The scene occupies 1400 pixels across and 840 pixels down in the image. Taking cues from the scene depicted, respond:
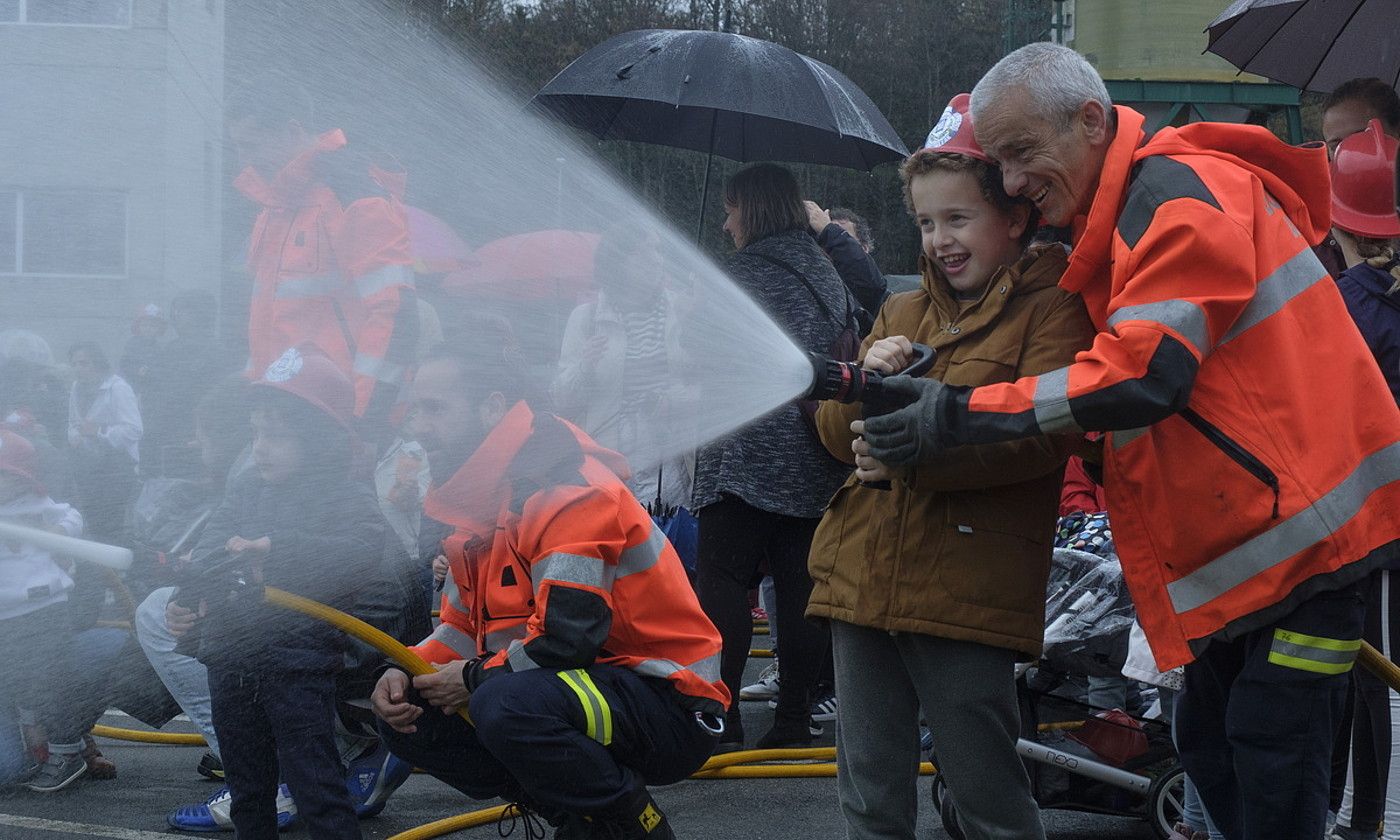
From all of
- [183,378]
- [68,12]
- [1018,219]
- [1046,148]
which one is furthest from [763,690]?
[68,12]

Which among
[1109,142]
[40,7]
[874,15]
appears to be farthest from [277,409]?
[874,15]

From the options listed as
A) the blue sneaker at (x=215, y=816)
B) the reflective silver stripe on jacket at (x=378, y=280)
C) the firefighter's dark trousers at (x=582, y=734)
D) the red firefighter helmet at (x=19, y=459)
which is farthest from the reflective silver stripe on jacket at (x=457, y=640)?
the red firefighter helmet at (x=19, y=459)

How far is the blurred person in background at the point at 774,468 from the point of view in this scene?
517cm

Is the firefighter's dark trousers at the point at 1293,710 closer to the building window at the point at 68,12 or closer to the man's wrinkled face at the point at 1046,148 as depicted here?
the man's wrinkled face at the point at 1046,148

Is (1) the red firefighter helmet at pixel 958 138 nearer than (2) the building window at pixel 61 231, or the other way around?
(1) the red firefighter helmet at pixel 958 138

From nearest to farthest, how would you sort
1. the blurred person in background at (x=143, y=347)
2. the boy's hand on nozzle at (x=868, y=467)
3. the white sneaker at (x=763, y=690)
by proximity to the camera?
the boy's hand on nozzle at (x=868, y=467) → the white sneaker at (x=763, y=690) → the blurred person in background at (x=143, y=347)

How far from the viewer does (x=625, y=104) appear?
6.32 metres

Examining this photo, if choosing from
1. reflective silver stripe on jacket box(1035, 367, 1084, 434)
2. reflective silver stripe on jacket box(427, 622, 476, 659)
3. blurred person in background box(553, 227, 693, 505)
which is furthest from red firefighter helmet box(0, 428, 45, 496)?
reflective silver stripe on jacket box(1035, 367, 1084, 434)

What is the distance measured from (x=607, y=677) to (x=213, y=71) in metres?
4.52

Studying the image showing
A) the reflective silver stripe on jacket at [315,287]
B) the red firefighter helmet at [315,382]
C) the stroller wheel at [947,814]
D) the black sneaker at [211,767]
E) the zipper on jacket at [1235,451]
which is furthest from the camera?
the black sneaker at [211,767]

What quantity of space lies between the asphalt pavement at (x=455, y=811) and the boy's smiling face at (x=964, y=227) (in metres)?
2.30

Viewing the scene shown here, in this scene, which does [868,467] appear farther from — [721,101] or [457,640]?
[721,101]

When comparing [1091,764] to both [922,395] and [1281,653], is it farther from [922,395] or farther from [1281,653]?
[922,395]

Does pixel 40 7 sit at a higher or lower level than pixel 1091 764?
higher
